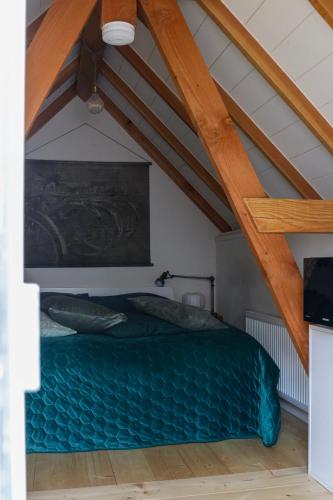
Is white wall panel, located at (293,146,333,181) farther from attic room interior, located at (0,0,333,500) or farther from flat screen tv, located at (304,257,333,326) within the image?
flat screen tv, located at (304,257,333,326)

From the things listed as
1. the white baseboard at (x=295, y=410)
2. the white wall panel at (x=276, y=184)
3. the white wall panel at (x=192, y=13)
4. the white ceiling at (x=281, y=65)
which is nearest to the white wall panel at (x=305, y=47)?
the white ceiling at (x=281, y=65)

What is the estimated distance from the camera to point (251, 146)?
311 cm

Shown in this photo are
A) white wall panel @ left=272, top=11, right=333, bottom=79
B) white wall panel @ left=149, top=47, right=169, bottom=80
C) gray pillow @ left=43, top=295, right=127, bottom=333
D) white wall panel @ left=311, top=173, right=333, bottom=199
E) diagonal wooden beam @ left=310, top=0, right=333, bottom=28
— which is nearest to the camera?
diagonal wooden beam @ left=310, top=0, right=333, bottom=28

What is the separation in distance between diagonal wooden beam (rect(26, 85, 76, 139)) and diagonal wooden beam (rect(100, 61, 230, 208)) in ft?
2.12

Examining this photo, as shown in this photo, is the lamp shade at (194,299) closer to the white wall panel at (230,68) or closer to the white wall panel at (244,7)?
the white wall panel at (230,68)

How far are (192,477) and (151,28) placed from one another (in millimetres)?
2225

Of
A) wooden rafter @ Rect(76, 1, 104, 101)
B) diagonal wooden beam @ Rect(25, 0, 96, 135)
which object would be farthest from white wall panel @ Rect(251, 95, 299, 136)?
wooden rafter @ Rect(76, 1, 104, 101)

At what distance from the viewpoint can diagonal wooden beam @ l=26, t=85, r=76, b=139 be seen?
461 centimetres

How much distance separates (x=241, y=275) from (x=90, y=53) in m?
2.27

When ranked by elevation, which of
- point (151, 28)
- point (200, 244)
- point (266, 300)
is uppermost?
point (151, 28)

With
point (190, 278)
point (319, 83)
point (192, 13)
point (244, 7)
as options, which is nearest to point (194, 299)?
point (190, 278)

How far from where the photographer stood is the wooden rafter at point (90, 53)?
324 cm

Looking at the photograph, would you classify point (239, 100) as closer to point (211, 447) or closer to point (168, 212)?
point (211, 447)

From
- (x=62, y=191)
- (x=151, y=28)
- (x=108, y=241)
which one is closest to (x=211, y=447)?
(x=151, y=28)
